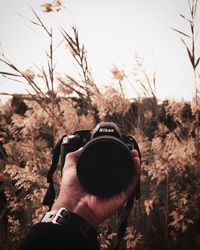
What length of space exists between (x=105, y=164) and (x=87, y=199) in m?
0.14

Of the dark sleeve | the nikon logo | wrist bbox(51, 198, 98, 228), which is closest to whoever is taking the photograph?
the dark sleeve

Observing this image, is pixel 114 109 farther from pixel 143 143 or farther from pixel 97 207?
pixel 97 207

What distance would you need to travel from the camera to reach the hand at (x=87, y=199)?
3.58 feet

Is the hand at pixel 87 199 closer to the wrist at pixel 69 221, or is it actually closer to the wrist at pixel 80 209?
the wrist at pixel 80 209

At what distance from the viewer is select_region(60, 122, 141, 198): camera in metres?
1.08

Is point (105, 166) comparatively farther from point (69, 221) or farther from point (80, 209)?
point (69, 221)

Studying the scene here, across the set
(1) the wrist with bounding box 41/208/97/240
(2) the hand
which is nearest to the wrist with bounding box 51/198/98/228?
(2) the hand

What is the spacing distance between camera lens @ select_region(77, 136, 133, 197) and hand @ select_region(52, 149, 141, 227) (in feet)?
0.11

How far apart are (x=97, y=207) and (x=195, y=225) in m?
1.91

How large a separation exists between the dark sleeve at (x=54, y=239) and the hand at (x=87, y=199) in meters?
0.22

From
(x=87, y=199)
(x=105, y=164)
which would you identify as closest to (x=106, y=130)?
(x=105, y=164)

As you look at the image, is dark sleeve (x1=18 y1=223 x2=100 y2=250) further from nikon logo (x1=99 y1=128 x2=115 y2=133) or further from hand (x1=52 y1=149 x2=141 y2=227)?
nikon logo (x1=99 y1=128 x2=115 y2=133)

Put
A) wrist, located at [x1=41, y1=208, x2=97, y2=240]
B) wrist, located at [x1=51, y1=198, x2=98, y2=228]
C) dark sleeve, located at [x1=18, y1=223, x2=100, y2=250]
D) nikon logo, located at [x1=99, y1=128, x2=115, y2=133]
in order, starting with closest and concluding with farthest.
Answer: dark sleeve, located at [x1=18, y1=223, x2=100, y2=250] → wrist, located at [x1=41, y1=208, x2=97, y2=240] → wrist, located at [x1=51, y1=198, x2=98, y2=228] → nikon logo, located at [x1=99, y1=128, x2=115, y2=133]

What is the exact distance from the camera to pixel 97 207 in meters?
1.11
